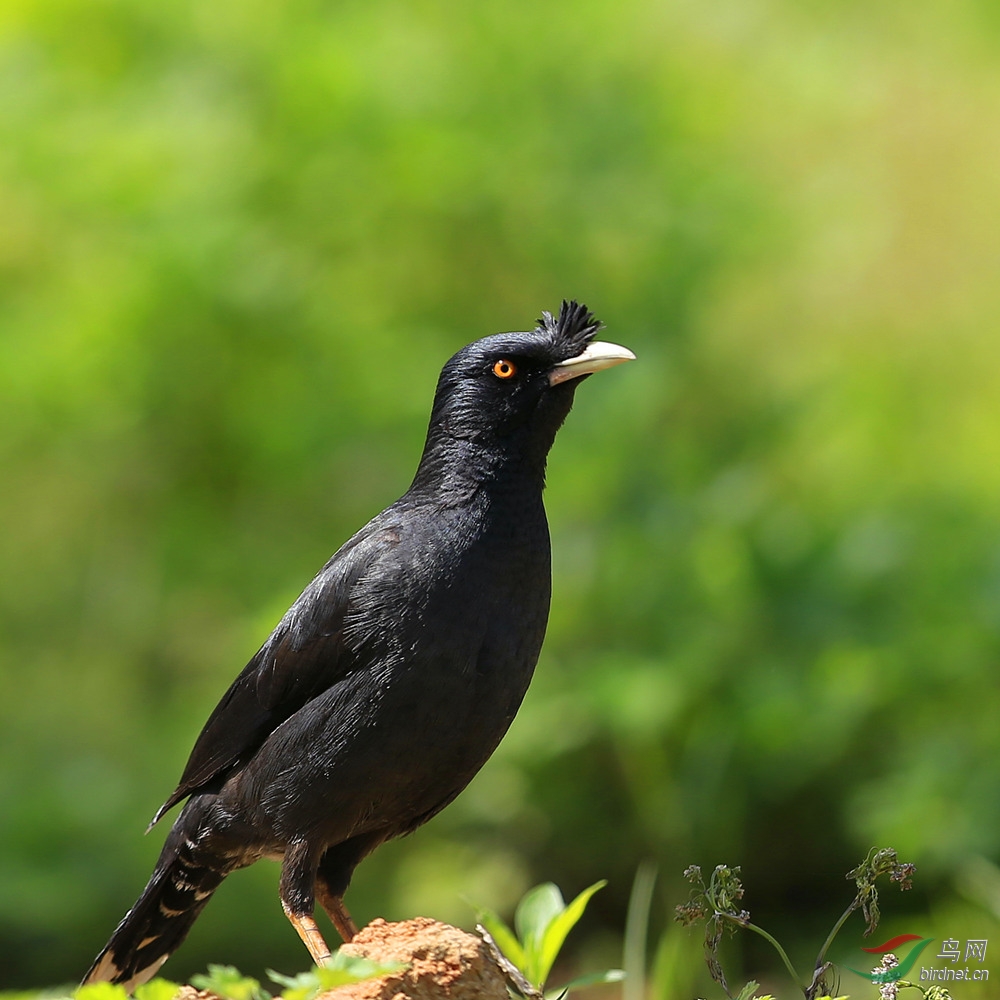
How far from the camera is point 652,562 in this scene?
22.3 feet

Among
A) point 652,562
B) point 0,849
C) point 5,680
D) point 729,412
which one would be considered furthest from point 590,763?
point 5,680

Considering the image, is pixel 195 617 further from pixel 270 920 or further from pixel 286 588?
pixel 270 920

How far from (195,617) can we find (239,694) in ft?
14.8

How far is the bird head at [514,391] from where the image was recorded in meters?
3.64

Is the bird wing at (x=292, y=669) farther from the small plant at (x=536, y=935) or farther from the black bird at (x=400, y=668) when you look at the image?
the small plant at (x=536, y=935)

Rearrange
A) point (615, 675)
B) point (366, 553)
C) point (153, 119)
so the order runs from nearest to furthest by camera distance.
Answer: point (366, 553)
point (615, 675)
point (153, 119)

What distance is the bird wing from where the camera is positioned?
3490mm

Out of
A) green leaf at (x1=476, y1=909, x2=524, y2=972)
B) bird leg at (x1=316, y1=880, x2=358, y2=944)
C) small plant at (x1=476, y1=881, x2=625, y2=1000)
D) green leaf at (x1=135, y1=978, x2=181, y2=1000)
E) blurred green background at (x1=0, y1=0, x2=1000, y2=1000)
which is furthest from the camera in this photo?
blurred green background at (x1=0, y1=0, x2=1000, y2=1000)

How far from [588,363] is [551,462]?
3221mm

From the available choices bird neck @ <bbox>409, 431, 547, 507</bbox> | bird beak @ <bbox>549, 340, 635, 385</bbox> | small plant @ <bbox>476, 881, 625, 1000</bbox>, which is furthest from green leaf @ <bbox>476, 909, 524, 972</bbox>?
bird beak @ <bbox>549, 340, 635, 385</bbox>

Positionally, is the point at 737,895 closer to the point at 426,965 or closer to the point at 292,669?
the point at 426,965

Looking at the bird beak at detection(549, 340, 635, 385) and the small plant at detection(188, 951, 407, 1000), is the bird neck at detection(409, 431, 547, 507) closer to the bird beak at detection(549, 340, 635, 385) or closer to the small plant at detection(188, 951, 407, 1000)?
the bird beak at detection(549, 340, 635, 385)

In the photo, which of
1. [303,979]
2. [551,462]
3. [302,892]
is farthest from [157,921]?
[551,462]

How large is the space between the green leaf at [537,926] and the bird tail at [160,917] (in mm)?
967
